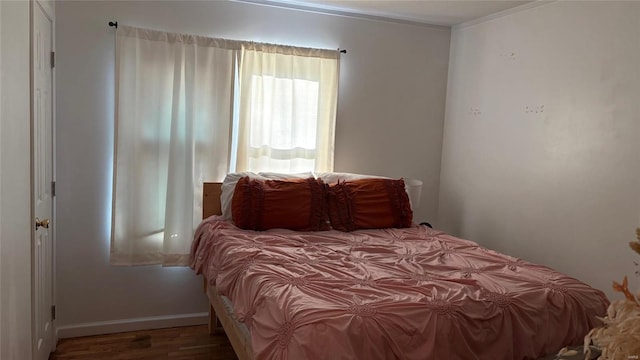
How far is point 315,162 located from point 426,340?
7.16 feet

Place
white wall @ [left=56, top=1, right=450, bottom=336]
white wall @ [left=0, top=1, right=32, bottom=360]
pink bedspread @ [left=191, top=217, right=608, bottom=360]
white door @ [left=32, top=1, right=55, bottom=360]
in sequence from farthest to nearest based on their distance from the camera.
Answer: white wall @ [left=56, top=1, right=450, bottom=336] < white door @ [left=32, top=1, right=55, bottom=360] < pink bedspread @ [left=191, top=217, right=608, bottom=360] < white wall @ [left=0, top=1, right=32, bottom=360]

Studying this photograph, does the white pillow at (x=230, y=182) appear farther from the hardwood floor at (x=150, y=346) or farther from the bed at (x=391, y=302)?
the hardwood floor at (x=150, y=346)

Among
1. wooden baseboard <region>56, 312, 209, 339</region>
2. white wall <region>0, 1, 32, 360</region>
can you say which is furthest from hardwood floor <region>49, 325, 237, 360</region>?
white wall <region>0, 1, 32, 360</region>

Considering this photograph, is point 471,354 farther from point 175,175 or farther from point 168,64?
point 168,64

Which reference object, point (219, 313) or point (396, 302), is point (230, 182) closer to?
point (219, 313)

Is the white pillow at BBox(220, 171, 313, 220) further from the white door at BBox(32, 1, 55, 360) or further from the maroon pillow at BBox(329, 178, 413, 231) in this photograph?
the white door at BBox(32, 1, 55, 360)

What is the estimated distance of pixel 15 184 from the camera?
1842 millimetres

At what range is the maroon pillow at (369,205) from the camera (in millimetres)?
3398

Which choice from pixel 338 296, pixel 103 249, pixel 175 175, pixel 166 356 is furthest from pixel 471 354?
pixel 103 249

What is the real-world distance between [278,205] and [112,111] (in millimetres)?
1277

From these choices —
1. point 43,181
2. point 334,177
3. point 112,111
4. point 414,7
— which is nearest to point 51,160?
point 43,181

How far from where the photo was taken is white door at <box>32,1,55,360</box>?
2.48 m

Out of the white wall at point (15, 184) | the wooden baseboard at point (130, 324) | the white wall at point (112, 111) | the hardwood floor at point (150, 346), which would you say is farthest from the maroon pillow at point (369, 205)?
the white wall at point (15, 184)

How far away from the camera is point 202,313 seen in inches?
145
